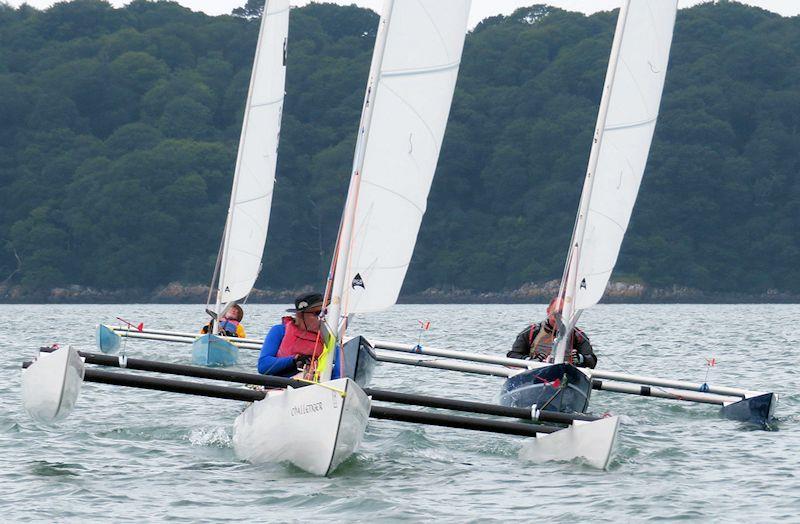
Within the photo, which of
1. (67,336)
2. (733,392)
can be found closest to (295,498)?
(733,392)

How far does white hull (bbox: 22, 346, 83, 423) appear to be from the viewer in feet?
42.2

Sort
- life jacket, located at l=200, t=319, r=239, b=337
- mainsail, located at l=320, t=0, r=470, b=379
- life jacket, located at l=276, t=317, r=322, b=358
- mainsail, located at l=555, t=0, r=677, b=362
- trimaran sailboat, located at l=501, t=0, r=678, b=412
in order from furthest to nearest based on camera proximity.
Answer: life jacket, located at l=200, t=319, r=239, b=337, mainsail, located at l=555, t=0, r=677, b=362, trimaran sailboat, located at l=501, t=0, r=678, b=412, life jacket, located at l=276, t=317, r=322, b=358, mainsail, located at l=320, t=0, r=470, b=379

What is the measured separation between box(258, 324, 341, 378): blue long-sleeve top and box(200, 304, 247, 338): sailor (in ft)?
39.9

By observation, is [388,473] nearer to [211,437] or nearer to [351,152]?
[211,437]

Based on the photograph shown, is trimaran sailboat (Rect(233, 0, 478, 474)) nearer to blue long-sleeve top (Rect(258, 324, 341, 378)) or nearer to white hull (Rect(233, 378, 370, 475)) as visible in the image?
white hull (Rect(233, 378, 370, 475))

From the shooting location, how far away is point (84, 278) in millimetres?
95750

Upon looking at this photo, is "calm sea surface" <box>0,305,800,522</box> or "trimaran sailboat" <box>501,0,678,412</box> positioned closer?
"calm sea surface" <box>0,305,800,522</box>

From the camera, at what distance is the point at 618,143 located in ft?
61.9

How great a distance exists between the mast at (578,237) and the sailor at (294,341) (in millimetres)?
4088

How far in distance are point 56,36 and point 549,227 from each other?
50508 mm

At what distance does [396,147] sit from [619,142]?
6404mm

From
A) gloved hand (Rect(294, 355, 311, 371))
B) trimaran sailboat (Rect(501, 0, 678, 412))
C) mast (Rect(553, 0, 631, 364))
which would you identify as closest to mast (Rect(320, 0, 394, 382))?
gloved hand (Rect(294, 355, 311, 371))

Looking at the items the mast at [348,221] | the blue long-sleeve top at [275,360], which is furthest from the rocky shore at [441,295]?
the mast at [348,221]

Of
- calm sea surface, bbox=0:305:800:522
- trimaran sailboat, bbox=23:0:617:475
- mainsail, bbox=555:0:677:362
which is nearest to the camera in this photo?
calm sea surface, bbox=0:305:800:522
